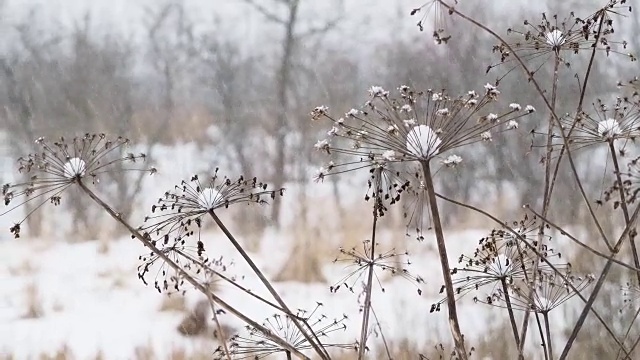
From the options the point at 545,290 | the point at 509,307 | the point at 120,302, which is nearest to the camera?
the point at 509,307

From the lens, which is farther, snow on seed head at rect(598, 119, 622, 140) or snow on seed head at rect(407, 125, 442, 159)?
snow on seed head at rect(598, 119, 622, 140)

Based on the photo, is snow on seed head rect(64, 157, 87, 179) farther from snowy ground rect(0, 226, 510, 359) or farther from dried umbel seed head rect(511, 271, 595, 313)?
dried umbel seed head rect(511, 271, 595, 313)

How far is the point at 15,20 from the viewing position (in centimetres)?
183

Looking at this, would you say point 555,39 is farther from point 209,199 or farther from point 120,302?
point 120,302

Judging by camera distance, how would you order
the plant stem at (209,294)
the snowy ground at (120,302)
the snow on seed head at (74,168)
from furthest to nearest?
A: the snowy ground at (120,302) < the snow on seed head at (74,168) < the plant stem at (209,294)

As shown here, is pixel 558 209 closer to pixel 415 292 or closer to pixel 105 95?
pixel 415 292

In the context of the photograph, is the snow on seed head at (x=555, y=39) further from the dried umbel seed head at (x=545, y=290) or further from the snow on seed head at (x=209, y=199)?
the snow on seed head at (x=209, y=199)

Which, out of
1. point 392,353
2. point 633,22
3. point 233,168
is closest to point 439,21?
point 633,22

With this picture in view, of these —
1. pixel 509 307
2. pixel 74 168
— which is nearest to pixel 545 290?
pixel 509 307

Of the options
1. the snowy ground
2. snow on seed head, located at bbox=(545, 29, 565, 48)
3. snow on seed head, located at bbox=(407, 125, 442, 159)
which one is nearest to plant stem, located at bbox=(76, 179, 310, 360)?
snow on seed head, located at bbox=(407, 125, 442, 159)

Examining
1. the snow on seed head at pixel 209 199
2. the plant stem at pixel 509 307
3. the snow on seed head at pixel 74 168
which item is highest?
the snow on seed head at pixel 74 168

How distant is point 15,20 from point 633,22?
5.78 feet

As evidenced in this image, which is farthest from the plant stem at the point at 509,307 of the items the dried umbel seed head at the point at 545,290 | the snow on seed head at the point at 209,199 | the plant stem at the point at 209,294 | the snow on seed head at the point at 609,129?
the snow on seed head at the point at 209,199

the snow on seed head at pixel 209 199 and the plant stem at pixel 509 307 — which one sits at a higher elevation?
the snow on seed head at pixel 209 199
